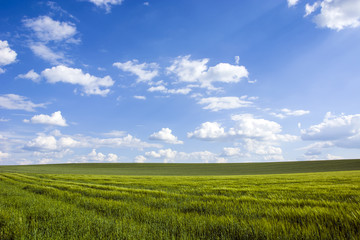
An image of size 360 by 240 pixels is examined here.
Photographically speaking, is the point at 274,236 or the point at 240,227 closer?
the point at 274,236

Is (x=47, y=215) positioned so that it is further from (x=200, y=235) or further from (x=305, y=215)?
(x=305, y=215)

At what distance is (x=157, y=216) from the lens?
4918mm

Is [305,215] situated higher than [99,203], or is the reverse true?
[305,215]

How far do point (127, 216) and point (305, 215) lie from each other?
409 cm

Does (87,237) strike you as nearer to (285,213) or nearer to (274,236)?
(274,236)

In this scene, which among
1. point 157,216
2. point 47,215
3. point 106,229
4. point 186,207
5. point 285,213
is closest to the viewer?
point 106,229

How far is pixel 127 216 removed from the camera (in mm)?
5129

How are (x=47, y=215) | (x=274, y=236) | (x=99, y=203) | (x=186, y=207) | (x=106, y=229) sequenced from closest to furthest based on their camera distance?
(x=274, y=236) < (x=106, y=229) < (x=47, y=215) < (x=186, y=207) < (x=99, y=203)

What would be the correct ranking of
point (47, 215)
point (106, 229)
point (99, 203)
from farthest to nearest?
point (99, 203)
point (47, 215)
point (106, 229)

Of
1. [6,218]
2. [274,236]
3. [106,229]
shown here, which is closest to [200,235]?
[274,236]

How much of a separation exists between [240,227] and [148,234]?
5.56 ft

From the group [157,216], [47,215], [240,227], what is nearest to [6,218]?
[47,215]

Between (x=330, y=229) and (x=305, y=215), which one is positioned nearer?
(x=330, y=229)

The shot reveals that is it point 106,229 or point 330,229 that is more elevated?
point 330,229
